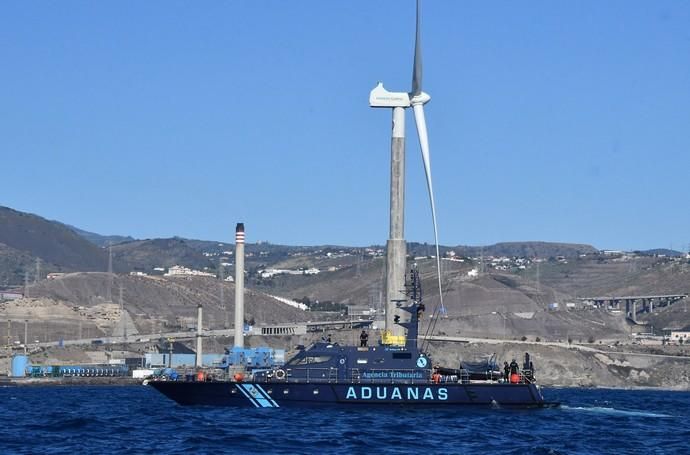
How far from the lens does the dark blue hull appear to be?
6184 centimetres

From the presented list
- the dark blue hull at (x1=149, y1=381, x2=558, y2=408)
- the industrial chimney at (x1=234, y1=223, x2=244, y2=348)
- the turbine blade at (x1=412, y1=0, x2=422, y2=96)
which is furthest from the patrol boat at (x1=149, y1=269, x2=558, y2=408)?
the industrial chimney at (x1=234, y1=223, x2=244, y2=348)

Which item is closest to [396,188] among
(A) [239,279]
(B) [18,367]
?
(A) [239,279]

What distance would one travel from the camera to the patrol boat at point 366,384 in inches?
2438

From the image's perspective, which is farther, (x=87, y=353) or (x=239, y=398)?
(x=87, y=353)

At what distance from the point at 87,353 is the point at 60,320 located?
87.4 feet

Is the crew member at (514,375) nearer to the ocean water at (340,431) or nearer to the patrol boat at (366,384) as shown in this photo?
the patrol boat at (366,384)

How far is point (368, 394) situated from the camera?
62031 millimetres

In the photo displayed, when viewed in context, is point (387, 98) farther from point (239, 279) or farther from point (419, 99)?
point (239, 279)

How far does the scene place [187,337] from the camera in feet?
584

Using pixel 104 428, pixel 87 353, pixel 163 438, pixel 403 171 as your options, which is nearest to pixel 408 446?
pixel 163 438

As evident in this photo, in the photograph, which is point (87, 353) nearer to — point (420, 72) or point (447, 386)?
point (420, 72)

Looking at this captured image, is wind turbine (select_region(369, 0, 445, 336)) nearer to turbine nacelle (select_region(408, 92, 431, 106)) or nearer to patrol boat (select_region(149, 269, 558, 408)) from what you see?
turbine nacelle (select_region(408, 92, 431, 106))

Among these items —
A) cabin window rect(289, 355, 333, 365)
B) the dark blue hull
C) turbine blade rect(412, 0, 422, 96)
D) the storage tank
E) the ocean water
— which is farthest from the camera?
the storage tank

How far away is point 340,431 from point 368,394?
11.2 metres
